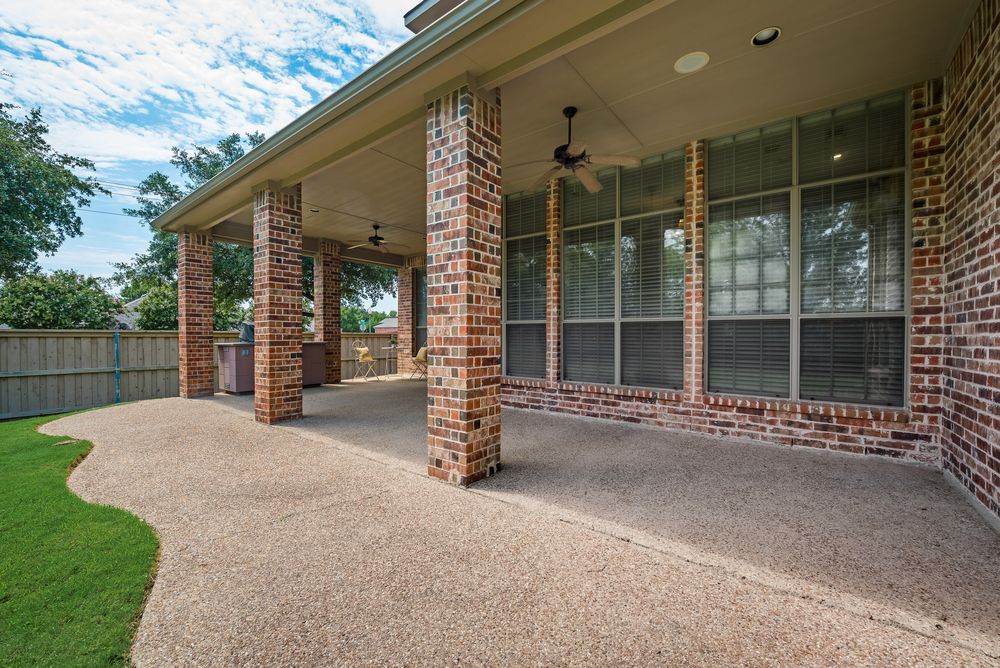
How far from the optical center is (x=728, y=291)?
165 inches

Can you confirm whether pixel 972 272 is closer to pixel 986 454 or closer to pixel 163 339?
pixel 986 454

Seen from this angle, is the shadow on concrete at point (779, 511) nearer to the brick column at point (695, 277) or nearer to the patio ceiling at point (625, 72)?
the brick column at point (695, 277)

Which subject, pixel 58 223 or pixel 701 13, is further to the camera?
pixel 58 223

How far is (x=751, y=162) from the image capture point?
4078 mm

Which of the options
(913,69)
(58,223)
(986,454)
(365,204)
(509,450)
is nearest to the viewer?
(986,454)

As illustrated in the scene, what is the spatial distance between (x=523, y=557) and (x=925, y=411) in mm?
3612

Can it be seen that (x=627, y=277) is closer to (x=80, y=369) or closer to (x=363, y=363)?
(x=363, y=363)

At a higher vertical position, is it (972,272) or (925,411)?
(972,272)

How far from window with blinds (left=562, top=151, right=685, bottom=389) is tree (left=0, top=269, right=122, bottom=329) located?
11567mm

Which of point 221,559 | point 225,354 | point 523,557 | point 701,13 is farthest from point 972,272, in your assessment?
point 225,354

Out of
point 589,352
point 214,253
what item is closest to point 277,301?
point 589,352

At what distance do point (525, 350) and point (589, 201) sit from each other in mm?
2210

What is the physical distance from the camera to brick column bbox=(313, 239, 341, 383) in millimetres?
9234

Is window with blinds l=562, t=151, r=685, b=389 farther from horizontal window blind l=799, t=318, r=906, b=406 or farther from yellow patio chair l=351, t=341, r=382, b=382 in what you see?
yellow patio chair l=351, t=341, r=382, b=382
